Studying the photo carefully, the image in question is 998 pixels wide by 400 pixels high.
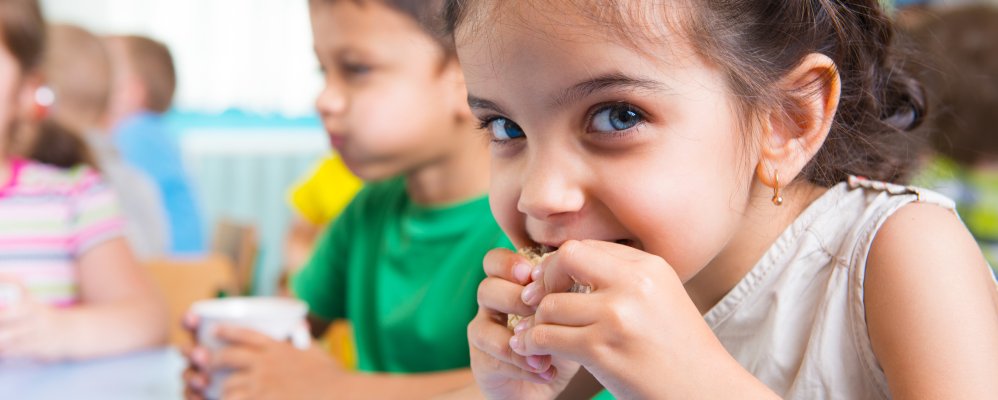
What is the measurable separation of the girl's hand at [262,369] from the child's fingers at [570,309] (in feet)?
1.50

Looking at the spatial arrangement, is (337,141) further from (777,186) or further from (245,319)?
(777,186)

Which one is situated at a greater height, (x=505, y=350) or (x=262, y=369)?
(x=505, y=350)

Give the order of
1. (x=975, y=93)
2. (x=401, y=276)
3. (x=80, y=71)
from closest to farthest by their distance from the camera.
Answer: (x=401, y=276)
(x=975, y=93)
(x=80, y=71)

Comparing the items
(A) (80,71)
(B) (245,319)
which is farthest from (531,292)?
(A) (80,71)

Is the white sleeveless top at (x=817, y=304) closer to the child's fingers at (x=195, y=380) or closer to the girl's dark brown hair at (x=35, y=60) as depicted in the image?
the child's fingers at (x=195, y=380)

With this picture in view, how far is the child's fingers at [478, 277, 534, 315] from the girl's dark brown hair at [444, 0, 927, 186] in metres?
0.22

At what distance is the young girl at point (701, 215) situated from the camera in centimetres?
66

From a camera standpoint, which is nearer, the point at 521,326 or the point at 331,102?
the point at 521,326

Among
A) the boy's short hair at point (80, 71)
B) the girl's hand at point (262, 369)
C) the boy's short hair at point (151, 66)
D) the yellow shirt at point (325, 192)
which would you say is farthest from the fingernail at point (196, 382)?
the boy's short hair at point (151, 66)

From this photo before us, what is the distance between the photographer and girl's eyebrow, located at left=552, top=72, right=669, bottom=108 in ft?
2.30

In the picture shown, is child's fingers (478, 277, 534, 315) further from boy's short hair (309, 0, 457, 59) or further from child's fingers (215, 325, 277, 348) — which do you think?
boy's short hair (309, 0, 457, 59)

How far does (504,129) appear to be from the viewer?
0.79 metres

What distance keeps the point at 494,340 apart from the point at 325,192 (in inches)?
68.4

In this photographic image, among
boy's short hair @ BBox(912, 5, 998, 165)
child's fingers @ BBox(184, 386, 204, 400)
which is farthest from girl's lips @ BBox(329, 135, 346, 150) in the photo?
boy's short hair @ BBox(912, 5, 998, 165)
